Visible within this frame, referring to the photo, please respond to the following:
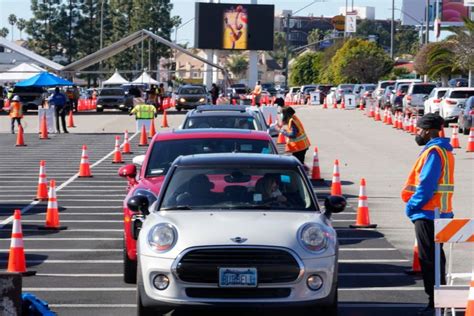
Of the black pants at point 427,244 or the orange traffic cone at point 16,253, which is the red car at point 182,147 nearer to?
the orange traffic cone at point 16,253

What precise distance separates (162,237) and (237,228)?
594 mm

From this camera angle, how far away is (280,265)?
9.24 m

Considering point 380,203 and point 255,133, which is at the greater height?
point 255,133

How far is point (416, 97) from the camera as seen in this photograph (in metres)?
55.1

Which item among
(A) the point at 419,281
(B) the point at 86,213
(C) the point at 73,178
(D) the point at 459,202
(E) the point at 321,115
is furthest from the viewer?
(E) the point at 321,115

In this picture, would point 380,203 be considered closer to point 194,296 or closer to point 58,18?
Answer: point 194,296

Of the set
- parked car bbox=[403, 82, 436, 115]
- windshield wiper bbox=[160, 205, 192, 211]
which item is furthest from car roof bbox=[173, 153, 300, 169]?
parked car bbox=[403, 82, 436, 115]

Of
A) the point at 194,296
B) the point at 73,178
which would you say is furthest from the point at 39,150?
the point at 194,296

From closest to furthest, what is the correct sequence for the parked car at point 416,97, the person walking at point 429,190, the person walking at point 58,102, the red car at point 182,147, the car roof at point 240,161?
the person walking at point 429,190 → the car roof at point 240,161 → the red car at point 182,147 → the person walking at point 58,102 → the parked car at point 416,97

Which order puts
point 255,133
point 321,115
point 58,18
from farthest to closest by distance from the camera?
1. point 58,18
2. point 321,115
3. point 255,133

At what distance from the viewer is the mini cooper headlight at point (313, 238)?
941 centimetres

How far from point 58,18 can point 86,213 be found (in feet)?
356

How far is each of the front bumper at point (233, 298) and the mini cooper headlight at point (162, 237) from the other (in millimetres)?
114

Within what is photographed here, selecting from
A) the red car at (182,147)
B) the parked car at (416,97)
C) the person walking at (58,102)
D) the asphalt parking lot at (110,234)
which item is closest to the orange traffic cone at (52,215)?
the asphalt parking lot at (110,234)
